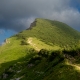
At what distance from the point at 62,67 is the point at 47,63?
2269 centimetres

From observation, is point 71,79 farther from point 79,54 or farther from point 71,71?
point 79,54

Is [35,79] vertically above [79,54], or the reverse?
[79,54]

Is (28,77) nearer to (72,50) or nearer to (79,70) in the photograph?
(72,50)

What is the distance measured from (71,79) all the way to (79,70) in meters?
3.87

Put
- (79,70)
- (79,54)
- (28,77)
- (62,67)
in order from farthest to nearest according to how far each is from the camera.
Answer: (79,54) → (28,77) → (62,67) → (79,70)

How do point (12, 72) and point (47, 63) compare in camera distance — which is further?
point (12, 72)

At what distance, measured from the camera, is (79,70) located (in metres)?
52.2

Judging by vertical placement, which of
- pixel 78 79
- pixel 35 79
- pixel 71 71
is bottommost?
pixel 78 79

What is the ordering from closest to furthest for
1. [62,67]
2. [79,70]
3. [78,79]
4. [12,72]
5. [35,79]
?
[78,79] < [79,70] < [62,67] < [35,79] < [12,72]

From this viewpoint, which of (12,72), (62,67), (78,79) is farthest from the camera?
(12,72)

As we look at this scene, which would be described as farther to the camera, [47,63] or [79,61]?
[47,63]

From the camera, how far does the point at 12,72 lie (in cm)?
10056

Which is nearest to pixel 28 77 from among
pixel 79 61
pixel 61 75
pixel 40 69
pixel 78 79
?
pixel 40 69

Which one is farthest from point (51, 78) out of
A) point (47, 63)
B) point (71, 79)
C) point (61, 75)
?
point (47, 63)
